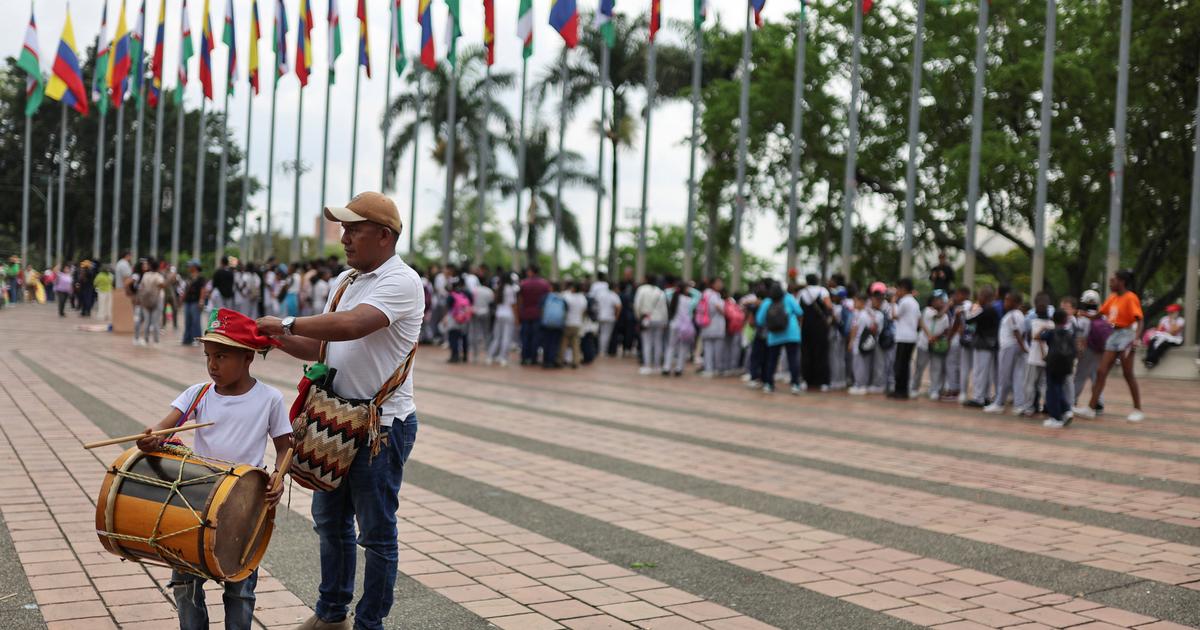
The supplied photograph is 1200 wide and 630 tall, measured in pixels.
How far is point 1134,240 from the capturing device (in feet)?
98.2

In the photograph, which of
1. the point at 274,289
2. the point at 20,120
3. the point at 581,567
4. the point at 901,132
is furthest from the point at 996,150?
the point at 20,120

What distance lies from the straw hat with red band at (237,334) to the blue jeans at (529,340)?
55.8 feet

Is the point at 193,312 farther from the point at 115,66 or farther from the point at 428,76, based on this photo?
the point at 428,76

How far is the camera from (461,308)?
20406 millimetres

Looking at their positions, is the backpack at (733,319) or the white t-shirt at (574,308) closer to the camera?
the backpack at (733,319)

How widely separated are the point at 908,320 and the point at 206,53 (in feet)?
91.8

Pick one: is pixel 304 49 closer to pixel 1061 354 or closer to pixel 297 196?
pixel 297 196

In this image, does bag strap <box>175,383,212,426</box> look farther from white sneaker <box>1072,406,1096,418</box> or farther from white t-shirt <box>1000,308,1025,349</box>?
white sneaker <box>1072,406,1096,418</box>

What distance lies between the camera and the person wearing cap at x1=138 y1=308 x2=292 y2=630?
13.2 ft

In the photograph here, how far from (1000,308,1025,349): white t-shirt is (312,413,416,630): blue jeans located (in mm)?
11572

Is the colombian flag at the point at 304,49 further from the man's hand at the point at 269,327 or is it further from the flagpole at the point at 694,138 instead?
the man's hand at the point at 269,327

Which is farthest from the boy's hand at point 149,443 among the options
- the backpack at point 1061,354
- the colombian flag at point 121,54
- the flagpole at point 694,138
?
the colombian flag at point 121,54

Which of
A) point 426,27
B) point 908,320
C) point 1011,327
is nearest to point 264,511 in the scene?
point 1011,327

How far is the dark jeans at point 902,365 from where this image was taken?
1642cm
